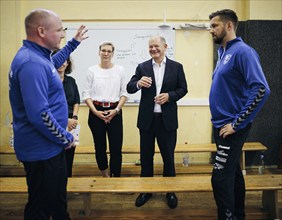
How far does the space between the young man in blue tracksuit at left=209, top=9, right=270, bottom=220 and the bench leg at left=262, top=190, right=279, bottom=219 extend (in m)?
0.78

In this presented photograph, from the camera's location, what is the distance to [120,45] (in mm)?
4191

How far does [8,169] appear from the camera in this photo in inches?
159

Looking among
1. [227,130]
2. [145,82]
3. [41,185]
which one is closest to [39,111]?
[41,185]

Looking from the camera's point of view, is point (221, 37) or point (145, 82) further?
point (145, 82)

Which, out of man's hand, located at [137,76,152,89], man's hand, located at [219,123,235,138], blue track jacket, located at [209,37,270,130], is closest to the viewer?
blue track jacket, located at [209,37,270,130]

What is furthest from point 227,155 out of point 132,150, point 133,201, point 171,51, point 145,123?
point 171,51

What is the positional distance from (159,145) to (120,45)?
175cm

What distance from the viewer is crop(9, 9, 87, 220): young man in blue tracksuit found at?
1.52m

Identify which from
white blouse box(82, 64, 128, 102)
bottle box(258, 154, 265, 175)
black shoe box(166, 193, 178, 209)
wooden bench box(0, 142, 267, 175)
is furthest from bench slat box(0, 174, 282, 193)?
bottle box(258, 154, 265, 175)

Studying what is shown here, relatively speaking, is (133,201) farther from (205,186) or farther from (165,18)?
(165,18)

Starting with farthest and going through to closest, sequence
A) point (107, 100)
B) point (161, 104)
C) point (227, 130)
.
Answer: point (107, 100), point (161, 104), point (227, 130)

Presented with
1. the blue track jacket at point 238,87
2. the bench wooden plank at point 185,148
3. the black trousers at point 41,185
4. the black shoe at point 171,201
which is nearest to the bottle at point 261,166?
the bench wooden plank at point 185,148

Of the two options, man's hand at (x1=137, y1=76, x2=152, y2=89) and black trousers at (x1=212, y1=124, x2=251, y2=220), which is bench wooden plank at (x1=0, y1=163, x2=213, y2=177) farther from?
black trousers at (x1=212, y1=124, x2=251, y2=220)

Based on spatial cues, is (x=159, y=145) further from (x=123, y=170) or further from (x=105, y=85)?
(x=123, y=170)
